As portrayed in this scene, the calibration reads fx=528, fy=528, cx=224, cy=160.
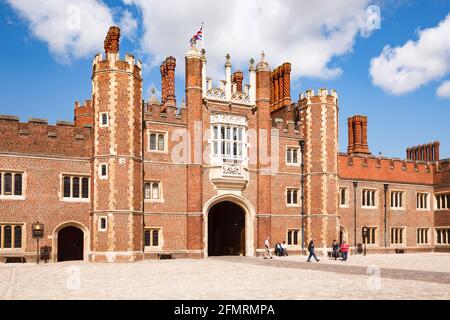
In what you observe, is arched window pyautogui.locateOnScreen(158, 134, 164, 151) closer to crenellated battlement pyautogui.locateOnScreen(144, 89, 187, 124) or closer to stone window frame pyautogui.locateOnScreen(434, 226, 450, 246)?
crenellated battlement pyautogui.locateOnScreen(144, 89, 187, 124)

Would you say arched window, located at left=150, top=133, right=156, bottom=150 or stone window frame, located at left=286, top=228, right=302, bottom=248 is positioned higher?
arched window, located at left=150, top=133, right=156, bottom=150

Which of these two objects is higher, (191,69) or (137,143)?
(191,69)

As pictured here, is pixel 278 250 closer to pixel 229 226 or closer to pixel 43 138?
pixel 229 226

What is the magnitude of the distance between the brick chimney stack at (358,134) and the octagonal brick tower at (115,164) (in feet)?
71.9

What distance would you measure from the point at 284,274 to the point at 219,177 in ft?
41.3

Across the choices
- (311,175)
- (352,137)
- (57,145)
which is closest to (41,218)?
(57,145)

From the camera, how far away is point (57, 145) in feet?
94.4

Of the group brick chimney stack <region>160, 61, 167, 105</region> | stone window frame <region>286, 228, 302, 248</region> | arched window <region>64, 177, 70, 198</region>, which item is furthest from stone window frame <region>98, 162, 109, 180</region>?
stone window frame <region>286, 228, 302, 248</region>

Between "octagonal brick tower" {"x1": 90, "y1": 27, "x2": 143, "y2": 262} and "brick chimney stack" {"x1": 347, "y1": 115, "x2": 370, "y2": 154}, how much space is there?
21.9 m

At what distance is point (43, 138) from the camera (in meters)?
28.4

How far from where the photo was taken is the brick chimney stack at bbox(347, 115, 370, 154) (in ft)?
147

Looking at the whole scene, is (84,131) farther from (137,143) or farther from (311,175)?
(311,175)

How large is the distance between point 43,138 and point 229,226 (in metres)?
14.2
